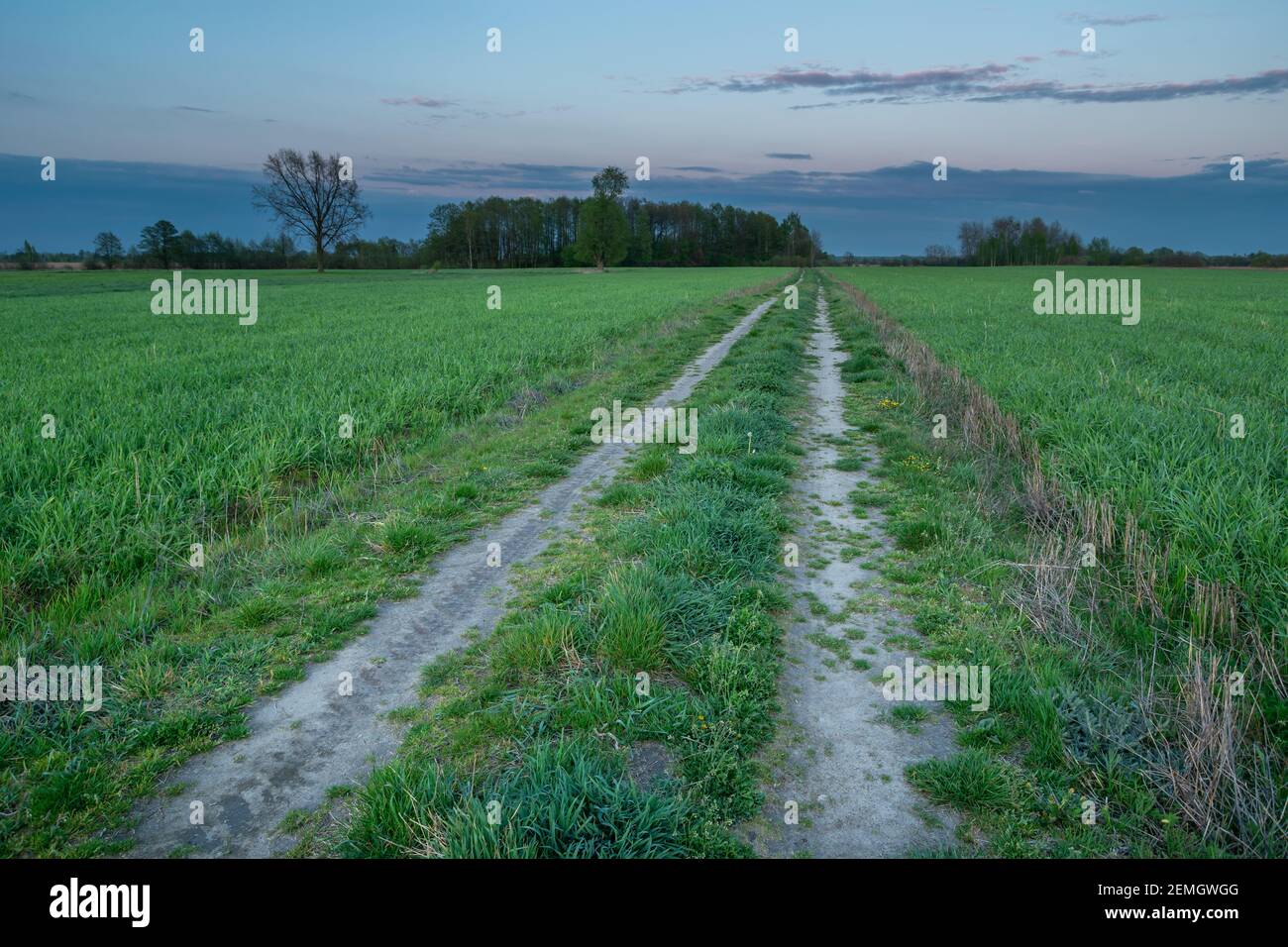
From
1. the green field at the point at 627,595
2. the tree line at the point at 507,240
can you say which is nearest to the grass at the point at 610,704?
the green field at the point at 627,595

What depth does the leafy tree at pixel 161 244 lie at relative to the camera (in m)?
91.6

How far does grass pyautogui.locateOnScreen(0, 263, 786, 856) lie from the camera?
4.23m

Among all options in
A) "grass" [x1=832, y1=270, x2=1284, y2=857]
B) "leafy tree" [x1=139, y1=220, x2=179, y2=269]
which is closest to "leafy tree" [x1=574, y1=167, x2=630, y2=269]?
"leafy tree" [x1=139, y1=220, x2=179, y2=269]

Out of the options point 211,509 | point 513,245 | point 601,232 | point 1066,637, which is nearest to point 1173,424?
point 1066,637

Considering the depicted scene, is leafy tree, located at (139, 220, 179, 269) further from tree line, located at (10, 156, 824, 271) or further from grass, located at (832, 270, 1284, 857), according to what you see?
grass, located at (832, 270, 1284, 857)

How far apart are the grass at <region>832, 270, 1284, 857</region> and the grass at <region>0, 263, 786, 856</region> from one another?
175 inches

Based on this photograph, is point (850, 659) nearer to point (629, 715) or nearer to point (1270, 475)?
point (629, 715)

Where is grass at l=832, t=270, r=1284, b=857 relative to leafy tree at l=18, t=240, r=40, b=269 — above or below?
below

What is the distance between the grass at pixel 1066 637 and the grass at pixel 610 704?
3.92ft

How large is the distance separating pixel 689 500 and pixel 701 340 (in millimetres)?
17073

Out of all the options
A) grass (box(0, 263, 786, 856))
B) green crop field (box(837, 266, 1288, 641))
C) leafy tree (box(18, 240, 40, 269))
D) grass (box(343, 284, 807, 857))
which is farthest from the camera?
leafy tree (box(18, 240, 40, 269))

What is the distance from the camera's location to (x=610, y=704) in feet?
14.7

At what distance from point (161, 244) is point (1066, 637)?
11330 cm
